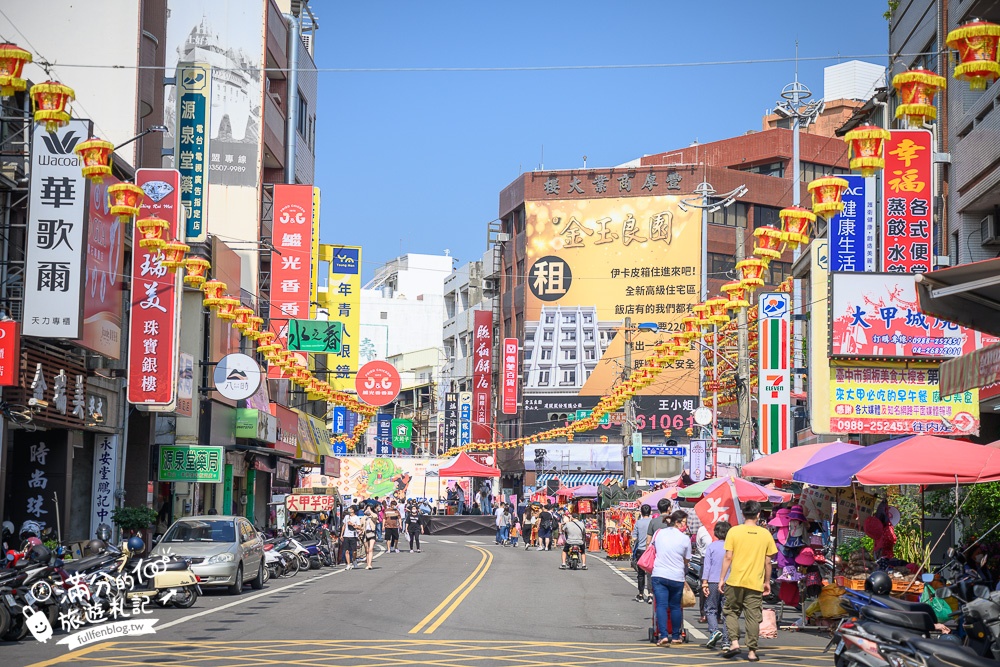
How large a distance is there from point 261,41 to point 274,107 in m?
3.36

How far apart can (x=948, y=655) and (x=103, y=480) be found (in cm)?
2459

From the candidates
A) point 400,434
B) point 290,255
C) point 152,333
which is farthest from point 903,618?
point 400,434

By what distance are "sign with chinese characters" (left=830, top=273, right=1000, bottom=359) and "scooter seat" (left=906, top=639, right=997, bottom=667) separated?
1393cm

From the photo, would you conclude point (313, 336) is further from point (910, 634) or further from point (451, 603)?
point (910, 634)

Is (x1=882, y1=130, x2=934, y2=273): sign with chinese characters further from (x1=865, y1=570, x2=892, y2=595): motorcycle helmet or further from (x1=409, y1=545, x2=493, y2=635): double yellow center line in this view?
(x1=865, y1=570, x2=892, y2=595): motorcycle helmet

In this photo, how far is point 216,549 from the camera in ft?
77.5

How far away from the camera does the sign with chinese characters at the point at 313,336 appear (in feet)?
140

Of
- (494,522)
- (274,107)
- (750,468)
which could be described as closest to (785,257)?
(494,522)

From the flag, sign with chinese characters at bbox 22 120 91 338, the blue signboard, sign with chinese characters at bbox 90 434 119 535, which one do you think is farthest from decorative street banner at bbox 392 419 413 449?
the flag

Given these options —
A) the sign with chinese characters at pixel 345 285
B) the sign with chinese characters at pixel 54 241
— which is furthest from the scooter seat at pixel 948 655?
the sign with chinese characters at pixel 345 285

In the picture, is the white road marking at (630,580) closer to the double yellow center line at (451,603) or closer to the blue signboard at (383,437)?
the double yellow center line at (451,603)

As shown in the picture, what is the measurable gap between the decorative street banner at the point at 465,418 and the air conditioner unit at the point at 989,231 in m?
59.7

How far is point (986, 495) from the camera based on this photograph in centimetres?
1900

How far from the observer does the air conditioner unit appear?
24.9 metres
